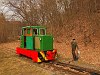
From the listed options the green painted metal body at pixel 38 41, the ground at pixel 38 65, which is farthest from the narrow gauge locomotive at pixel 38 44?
the ground at pixel 38 65

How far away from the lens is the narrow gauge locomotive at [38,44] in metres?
17.0

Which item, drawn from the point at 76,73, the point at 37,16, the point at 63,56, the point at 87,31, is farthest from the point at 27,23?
the point at 76,73

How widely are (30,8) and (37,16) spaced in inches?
93.0

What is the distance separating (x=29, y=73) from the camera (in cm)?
1325

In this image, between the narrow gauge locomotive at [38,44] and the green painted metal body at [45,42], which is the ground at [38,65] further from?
the green painted metal body at [45,42]

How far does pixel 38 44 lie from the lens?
699 inches

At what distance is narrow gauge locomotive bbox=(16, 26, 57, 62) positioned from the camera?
17036 millimetres

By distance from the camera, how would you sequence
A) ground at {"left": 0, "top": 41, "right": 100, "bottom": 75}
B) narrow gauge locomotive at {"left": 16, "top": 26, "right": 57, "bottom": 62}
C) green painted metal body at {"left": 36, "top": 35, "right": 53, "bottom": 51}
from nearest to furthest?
ground at {"left": 0, "top": 41, "right": 100, "bottom": 75} < narrow gauge locomotive at {"left": 16, "top": 26, "right": 57, "bottom": 62} < green painted metal body at {"left": 36, "top": 35, "right": 53, "bottom": 51}

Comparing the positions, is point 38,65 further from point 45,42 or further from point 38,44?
point 38,44

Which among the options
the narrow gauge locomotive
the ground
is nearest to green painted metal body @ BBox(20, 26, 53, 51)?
A: the narrow gauge locomotive

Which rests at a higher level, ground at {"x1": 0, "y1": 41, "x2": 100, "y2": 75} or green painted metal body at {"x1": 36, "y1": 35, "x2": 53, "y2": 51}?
green painted metal body at {"x1": 36, "y1": 35, "x2": 53, "y2": 51}

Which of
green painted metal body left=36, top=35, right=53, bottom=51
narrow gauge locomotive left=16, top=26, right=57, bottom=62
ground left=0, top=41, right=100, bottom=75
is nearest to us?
ground left=0, top=41, right=100, bottom=75

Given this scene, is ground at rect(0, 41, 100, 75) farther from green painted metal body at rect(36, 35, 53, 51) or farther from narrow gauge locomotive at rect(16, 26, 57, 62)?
green painted metal body at rect(36, 35, 53, 51)

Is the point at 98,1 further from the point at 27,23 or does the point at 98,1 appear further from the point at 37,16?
the point at 27,23
